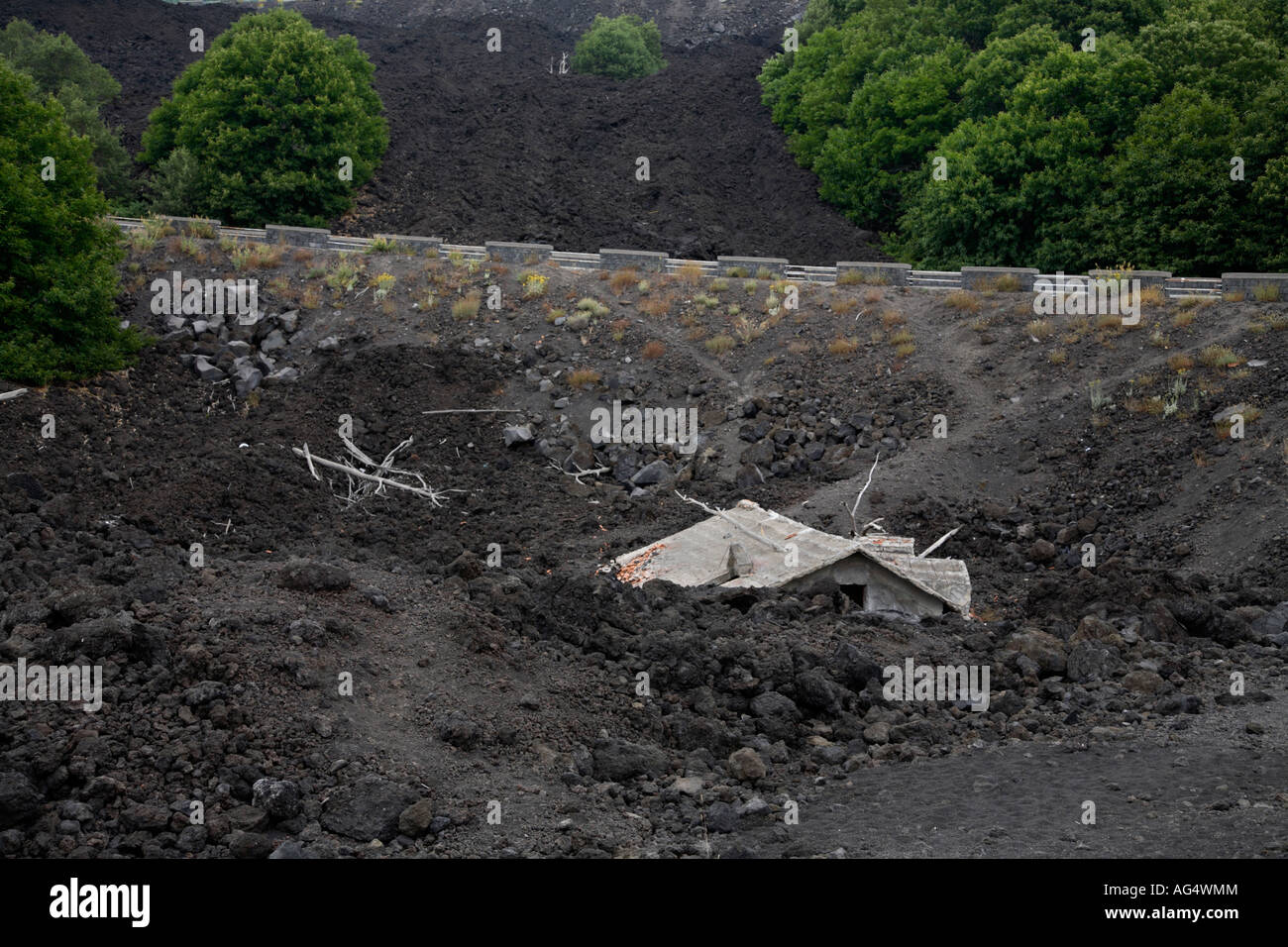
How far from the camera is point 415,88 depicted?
5844 cm

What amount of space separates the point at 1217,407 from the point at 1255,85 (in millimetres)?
15591

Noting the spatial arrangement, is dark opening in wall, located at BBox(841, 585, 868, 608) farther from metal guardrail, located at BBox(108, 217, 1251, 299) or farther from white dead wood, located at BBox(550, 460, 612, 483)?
metal guardrail, located at BBox(108, 217, 1251, 299)

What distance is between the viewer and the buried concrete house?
56.3 feet

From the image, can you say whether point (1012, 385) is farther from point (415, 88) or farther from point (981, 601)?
point (415, 88)

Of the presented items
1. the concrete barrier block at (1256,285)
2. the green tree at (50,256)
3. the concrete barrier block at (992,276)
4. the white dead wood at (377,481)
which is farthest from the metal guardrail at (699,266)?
the green tree at (50,256)

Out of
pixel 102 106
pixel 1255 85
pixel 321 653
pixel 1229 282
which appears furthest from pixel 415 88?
pixel 321 653

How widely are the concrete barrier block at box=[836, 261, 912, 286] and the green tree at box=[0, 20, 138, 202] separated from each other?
81.2 feet

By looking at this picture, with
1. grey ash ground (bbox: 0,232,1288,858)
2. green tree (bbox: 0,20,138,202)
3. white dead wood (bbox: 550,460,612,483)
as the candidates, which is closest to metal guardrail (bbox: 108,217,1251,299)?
grey ash ground (bbox: 0,232,1288,858)

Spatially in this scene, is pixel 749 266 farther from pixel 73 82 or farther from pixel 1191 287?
pixel 73 82

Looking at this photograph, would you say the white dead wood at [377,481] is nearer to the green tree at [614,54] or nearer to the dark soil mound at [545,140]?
the dark soil mound at [545,140]

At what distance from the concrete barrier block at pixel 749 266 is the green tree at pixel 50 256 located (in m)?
14.6

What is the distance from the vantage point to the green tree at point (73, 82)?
40.4 metres

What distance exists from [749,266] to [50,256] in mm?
16678

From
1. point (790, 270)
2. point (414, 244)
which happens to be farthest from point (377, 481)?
point (790, 270)
